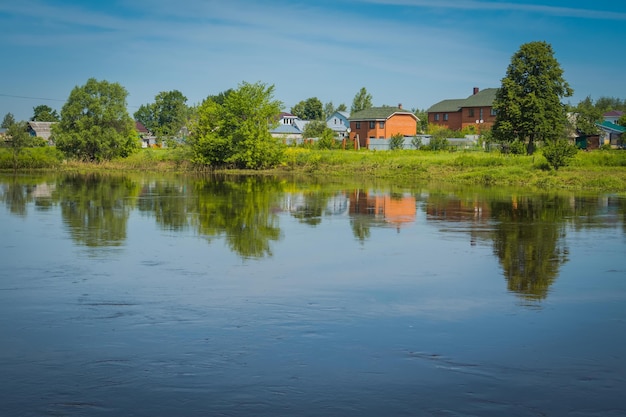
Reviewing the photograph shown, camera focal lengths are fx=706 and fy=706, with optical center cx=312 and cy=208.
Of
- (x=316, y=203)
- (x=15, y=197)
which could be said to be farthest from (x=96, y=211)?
(x=316, y=203)

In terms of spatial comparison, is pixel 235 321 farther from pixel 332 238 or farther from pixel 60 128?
pixel 60 128

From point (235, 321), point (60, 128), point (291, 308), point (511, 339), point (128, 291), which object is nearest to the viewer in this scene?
point (511, 339)

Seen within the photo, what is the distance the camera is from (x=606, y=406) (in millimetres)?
8625

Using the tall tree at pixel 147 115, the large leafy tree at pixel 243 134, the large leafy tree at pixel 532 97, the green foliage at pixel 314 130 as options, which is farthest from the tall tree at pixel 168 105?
the large leafy tree at pixel 532 97

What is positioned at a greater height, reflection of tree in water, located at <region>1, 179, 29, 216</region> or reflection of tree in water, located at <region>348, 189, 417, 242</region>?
reflection of tree in water, located at <region>1, 179, 29, 216</region>

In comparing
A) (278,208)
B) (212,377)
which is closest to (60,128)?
(278,208)

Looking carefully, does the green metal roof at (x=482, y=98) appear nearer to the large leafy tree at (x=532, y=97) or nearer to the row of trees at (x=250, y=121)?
the row of trees at (x=250, y=121)

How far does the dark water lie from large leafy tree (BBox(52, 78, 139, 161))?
162 ft

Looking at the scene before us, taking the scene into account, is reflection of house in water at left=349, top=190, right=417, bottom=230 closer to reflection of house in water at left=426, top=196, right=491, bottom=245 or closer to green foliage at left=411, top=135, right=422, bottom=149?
reflection of house in water at left=426, top=196, right=491, bottom=245

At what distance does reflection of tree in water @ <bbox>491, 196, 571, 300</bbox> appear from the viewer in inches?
623

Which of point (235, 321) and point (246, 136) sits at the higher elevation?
point (246, 136)

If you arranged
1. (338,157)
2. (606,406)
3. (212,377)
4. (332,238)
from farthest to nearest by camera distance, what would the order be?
1. (338,157)
2. (332,238)
3. (212,377)
4. (606,406)

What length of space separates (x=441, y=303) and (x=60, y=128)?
68244 mm

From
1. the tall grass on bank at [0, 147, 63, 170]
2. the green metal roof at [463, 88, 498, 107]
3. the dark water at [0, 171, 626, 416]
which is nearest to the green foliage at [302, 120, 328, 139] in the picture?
the green metal roof at [463, 88, 498, 107]
